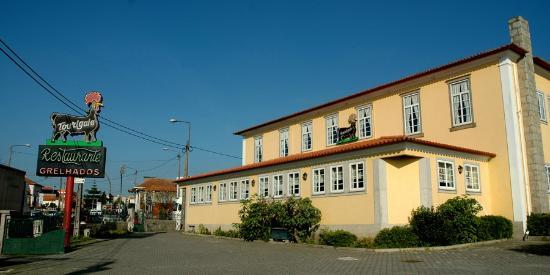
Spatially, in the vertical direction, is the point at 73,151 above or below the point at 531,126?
below

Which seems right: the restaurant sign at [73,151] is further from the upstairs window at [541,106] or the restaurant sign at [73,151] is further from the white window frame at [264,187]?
the upstairs window at [541,106]

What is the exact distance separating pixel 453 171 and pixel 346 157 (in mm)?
4628

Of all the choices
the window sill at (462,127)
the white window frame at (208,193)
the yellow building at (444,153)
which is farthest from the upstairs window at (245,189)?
the window sill at (462,127)

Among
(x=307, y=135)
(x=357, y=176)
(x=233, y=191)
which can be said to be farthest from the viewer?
(x=307, y=135)

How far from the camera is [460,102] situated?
22.5 meters

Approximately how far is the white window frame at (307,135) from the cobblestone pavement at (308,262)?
13.9m

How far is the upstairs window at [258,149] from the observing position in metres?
36.7

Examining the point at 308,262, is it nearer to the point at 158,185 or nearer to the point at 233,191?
the point at 233,191

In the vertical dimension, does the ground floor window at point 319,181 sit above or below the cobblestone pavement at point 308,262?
above

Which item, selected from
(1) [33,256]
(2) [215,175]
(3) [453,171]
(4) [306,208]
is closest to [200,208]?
(2) [215,175]

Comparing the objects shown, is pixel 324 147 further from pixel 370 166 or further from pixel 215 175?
pixel 370 166

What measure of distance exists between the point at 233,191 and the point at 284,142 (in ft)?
20.4

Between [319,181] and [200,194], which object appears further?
[200,194]

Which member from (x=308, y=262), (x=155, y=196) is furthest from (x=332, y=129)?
(x=155, y=196)
